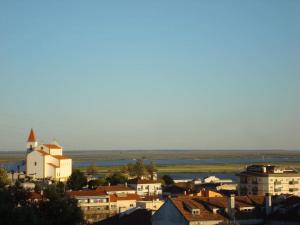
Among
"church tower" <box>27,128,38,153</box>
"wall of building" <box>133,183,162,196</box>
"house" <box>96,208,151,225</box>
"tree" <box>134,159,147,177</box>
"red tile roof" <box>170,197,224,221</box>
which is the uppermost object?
"church tower" <box>27,128,38,153</box>

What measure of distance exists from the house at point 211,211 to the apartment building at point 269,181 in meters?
35.6

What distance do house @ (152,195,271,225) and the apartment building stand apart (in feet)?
117

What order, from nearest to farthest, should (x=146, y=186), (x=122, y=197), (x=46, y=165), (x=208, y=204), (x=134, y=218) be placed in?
1. (x=208, y=204)
2. (x=134, y=218)
3. (x=122, y=197)
4. (x=146, y=186)
5. (x=46, y=165)

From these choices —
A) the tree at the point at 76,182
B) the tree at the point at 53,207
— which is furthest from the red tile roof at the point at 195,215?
the tree at the point at 76,182

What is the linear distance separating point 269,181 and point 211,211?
39493mm

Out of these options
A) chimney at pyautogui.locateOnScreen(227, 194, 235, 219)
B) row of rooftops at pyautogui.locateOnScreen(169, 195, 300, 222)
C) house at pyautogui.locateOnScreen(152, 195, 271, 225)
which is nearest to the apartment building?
row of rooftops at pyautogui.locateOnScreen(169, 195, 300, 222)

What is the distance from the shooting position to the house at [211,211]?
1746 inches

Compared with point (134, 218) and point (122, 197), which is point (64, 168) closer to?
point (122, 197)

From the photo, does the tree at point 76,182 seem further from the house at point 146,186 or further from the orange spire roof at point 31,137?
the orange spire roof at point 31,137

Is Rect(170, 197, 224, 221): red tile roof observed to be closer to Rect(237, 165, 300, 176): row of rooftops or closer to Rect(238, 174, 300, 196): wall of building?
Rect(238, 174, 300, 196): wall of building

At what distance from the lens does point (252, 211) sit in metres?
46.3

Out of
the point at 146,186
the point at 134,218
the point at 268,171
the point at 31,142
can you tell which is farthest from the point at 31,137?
the point at 134,218

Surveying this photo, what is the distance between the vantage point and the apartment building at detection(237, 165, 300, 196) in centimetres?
8319

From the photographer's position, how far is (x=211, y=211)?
1785 inches
